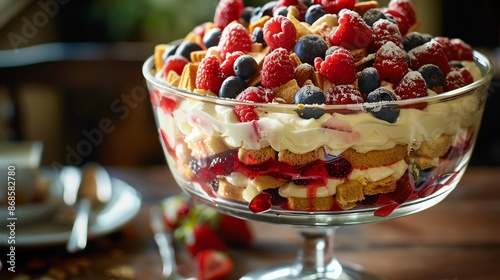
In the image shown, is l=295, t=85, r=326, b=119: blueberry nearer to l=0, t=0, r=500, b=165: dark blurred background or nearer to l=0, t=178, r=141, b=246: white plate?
l=0, t=178, r=141, b=246: white plate

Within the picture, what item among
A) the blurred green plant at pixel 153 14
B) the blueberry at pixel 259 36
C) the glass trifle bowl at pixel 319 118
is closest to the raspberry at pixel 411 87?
the glass trifle bowl at pixel 319 118

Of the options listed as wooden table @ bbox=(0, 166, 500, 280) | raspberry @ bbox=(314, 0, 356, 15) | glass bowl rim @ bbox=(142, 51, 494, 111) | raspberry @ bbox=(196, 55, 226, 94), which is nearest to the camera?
glass bowl rim @ bbox=(142, 51, 494, 111)

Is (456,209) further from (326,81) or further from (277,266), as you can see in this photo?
(326,81)

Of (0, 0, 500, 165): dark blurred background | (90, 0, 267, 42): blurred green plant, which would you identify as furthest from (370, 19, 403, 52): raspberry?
(90, 0, 267, 42): blurred green plant

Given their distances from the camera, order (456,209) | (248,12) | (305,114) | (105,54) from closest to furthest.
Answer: (305,114)
(248,12)
(456,209)
(105,54)

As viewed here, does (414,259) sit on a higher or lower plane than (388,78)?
lower

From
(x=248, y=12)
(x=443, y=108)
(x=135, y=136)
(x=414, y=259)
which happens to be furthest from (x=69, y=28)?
(x=443, y=108)

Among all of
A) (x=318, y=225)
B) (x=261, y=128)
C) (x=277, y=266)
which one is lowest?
(x=277, y=266)
